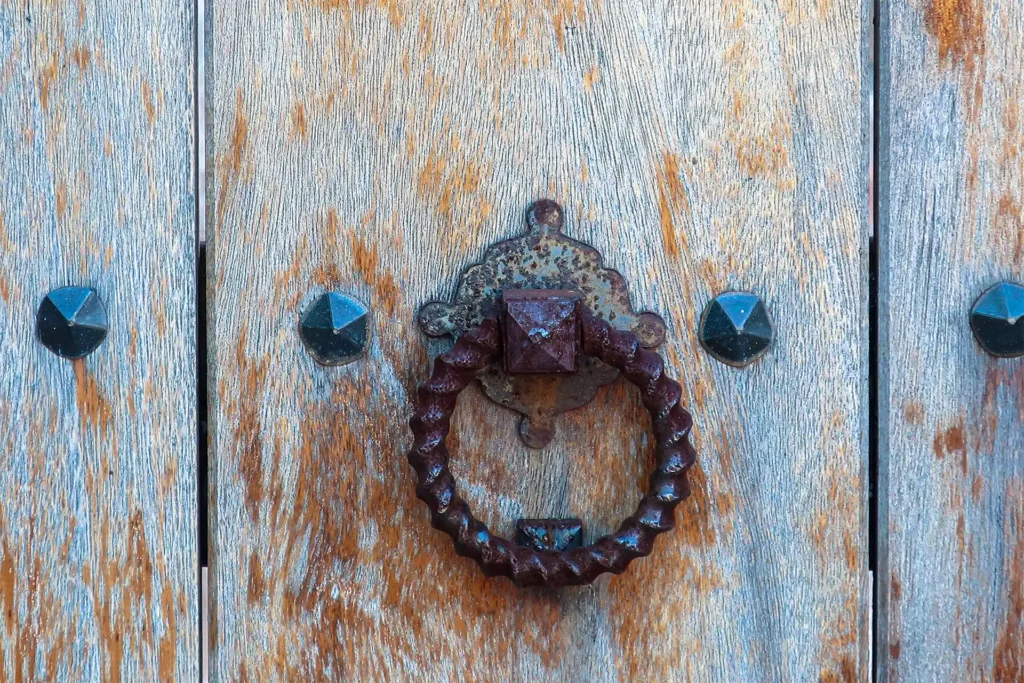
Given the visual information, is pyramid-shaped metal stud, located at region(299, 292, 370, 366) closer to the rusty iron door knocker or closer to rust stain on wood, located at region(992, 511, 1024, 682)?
the rusty iron door knocker

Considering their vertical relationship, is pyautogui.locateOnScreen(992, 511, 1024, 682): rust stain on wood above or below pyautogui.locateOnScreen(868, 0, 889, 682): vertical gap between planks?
below

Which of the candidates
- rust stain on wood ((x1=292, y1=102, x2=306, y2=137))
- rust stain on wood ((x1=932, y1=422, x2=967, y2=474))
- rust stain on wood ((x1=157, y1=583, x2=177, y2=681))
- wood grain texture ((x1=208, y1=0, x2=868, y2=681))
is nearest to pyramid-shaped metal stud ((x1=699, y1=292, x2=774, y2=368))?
wood grain texture ((x1=208, y1=0, x2=868, y2=681))

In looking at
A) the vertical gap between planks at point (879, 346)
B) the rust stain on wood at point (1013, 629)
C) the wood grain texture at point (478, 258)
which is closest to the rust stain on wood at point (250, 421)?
the wood grain texture at point (478, 258)

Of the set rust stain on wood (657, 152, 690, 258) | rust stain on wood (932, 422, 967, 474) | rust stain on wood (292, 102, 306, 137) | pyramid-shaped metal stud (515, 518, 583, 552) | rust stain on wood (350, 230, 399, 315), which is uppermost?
rust stain on wood (292, 102, 306, 137)

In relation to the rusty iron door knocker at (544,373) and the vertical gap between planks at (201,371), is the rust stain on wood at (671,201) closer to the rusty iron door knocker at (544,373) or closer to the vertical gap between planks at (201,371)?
the rusty iron door knocker at (544,373)

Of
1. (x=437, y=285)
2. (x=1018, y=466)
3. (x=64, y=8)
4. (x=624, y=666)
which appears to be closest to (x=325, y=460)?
(x=437, y=285)

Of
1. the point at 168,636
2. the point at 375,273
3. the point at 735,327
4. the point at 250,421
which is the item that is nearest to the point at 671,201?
the point at 735,327
